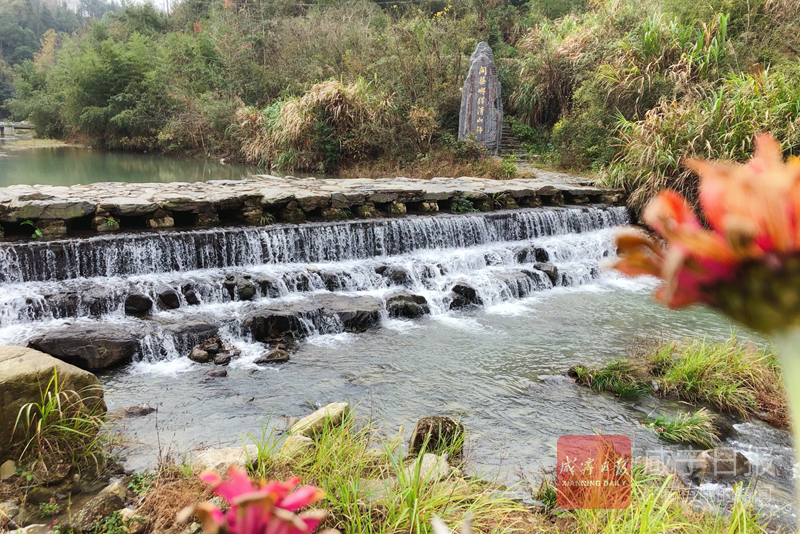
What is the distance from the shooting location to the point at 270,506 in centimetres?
42

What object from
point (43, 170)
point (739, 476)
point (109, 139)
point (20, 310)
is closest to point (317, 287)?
Result: point (20, 310)

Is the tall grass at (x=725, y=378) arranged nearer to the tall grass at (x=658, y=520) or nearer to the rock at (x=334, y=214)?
the tall grass at (x=658, y=520)

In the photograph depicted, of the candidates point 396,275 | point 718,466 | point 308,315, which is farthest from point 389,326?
point 718,466

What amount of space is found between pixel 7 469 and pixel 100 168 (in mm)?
14030

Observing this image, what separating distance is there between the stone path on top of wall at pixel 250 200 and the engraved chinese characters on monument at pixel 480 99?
2631 millimetres

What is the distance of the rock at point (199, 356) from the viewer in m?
5.44

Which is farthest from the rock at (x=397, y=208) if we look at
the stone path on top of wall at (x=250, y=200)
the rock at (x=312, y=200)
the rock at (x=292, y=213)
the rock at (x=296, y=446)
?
the rock at (x=296, y=446)

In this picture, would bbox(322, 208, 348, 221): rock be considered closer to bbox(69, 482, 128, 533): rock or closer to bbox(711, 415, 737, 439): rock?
bbox(711, 415, 737, 439): rock

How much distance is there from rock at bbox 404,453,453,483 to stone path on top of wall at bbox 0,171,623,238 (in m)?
5.69

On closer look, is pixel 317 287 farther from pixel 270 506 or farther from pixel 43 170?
pixel 43 170

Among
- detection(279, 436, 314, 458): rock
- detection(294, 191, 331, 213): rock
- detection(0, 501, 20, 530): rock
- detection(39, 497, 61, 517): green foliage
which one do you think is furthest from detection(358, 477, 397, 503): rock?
detection(294, 191, 331, 213): rock

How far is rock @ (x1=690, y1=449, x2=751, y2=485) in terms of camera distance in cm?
368

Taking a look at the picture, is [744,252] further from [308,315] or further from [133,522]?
[308,315]

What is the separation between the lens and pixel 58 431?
317cm
